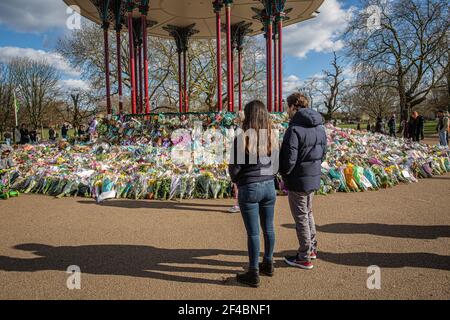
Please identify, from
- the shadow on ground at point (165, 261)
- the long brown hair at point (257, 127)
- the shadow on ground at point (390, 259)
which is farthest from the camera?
the shadow on ground at point (390, 259)

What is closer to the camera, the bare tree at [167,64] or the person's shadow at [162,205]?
the person's shadow at [162,205]

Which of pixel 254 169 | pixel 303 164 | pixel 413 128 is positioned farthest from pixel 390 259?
pixel 413 128

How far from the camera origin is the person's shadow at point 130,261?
11.8ft

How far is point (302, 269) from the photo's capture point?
11.9 ft

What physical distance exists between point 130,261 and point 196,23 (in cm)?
1644

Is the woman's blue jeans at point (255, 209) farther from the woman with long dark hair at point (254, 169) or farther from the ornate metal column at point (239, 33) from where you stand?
the ornate metal column at point (239, 33)

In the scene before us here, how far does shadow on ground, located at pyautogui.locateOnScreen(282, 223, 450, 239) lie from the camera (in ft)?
15.3

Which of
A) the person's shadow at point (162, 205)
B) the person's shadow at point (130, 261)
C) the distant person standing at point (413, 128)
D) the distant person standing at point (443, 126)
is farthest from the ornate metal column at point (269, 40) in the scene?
the person's shadow at point (130, 261)

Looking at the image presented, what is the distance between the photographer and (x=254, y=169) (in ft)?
10.2

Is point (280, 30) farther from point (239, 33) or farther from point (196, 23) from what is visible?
point (196, 23)

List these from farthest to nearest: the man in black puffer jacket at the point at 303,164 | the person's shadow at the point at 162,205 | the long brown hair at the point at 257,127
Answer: the person's shadow at the point at 162,205, the man in black puffer jacket at the point at 303,164, the long brown hair at the point at 257,127

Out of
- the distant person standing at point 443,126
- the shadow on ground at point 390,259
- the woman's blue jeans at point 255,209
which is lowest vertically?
the shadow on ground at point 390,259

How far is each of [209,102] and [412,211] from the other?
1008 inches

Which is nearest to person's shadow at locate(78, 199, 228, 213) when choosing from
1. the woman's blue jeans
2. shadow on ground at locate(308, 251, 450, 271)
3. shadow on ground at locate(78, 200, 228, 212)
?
shadow on ground at locate(78, 200, 228, 212)
